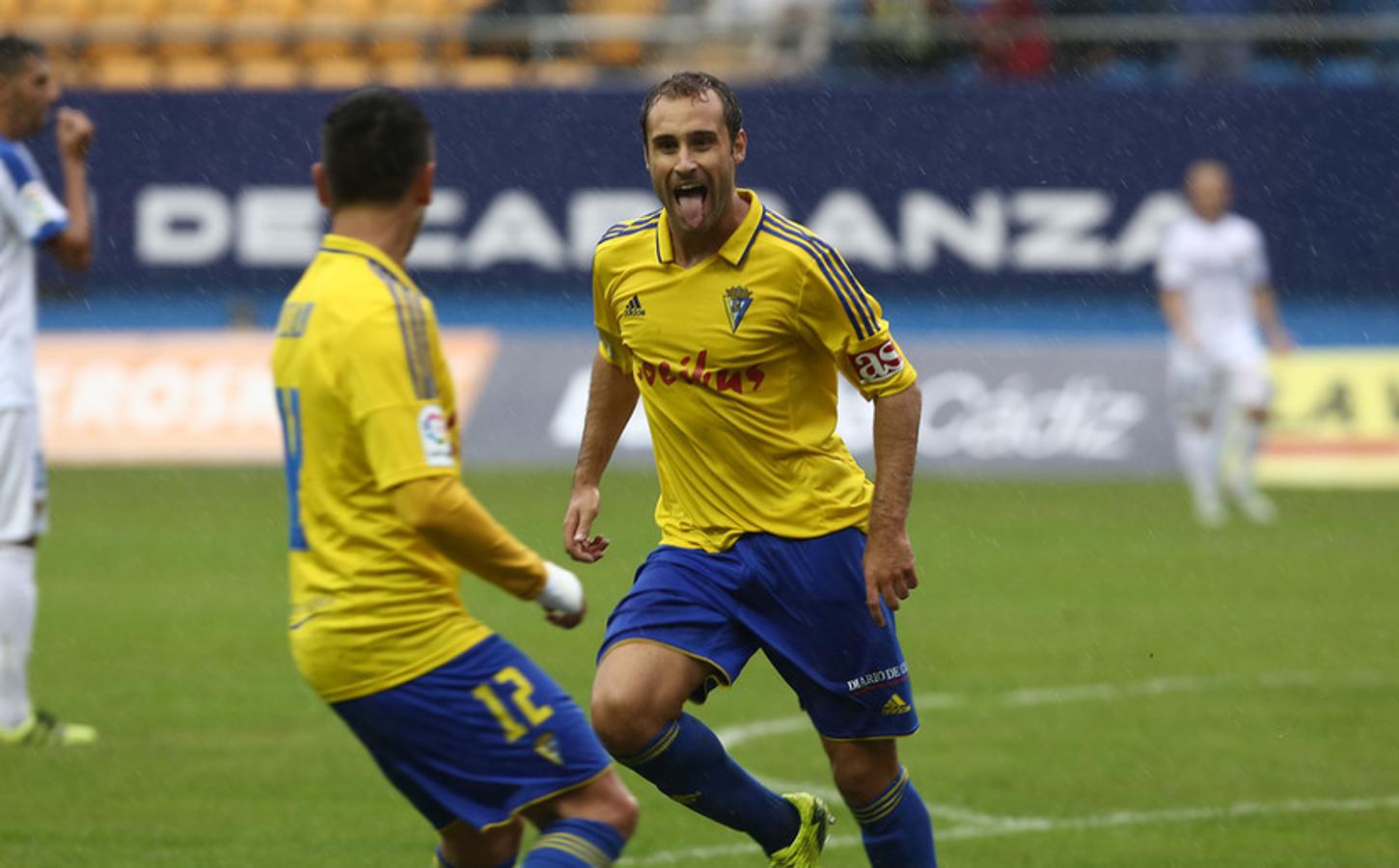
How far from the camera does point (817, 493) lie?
20.1 feet

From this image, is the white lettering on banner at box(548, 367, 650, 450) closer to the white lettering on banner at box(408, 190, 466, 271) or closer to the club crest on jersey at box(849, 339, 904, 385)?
the white lettering on banner at box(408, 190, 466, 271)

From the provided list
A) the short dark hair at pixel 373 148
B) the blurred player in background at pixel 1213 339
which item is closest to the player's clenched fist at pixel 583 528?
the short dark hair at pixel 373 148

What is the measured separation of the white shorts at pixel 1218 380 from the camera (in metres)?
17.0

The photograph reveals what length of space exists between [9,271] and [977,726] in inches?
172

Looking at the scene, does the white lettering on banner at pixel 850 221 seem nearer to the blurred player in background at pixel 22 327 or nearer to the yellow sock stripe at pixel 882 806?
the blurred player in background at pixel 22 327

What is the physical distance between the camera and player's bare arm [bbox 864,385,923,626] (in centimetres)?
582

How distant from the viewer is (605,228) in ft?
74.2

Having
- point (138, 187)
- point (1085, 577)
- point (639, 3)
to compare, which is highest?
point (639, 3)

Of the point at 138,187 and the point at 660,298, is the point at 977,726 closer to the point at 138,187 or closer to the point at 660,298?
the point at 660,298

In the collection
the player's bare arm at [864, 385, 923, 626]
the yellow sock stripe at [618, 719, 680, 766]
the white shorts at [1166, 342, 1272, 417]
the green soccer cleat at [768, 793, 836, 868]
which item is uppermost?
the player's bare arm at [864, 385, 923, 626]

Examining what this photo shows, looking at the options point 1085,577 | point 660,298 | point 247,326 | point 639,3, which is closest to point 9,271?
point 660,298

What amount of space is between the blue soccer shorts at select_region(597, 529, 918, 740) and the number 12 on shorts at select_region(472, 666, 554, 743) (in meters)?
1.18

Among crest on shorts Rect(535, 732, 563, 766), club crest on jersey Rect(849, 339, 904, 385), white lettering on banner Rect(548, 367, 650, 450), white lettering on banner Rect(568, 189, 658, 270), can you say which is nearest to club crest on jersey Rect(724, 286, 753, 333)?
club crest on jersey Rect(849, 339, 904, 385)

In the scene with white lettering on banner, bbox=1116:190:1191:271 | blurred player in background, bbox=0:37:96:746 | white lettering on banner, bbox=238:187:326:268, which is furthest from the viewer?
white lettering on banner, bbox=238:187:326:268
